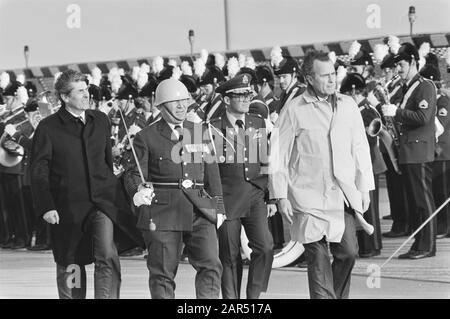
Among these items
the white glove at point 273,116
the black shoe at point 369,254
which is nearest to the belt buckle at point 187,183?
the white glove at point 273,116

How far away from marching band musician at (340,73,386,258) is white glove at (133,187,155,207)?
4446 mm

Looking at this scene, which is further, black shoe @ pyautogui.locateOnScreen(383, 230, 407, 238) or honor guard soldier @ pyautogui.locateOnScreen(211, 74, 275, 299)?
black shoe @ pyautogui.locateOnScreen(383, 230, 407, 238)

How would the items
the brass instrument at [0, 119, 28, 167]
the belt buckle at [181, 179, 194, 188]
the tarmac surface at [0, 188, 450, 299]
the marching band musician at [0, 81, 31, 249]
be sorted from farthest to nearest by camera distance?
the marching band musician at [0, 81, 31, 249] < the brass instrument at [0, 119, 28, 167] < the tarmac surface at [0, 188, 450, 299] < the belt buckle at [181, 179, 194, 188]

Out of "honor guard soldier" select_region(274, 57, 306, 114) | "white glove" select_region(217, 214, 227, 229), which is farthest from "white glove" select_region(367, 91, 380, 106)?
"white glove" select_region(217, 214, 227, 229)

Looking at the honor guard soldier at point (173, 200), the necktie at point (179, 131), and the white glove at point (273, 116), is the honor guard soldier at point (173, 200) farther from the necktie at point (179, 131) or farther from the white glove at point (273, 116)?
the white glove at point (273, 116)

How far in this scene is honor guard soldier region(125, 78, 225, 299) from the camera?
39.2 feet

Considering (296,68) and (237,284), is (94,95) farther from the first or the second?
(237,284)

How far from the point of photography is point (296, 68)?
53.2 ft

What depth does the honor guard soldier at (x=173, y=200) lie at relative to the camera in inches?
471

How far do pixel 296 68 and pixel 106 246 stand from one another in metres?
4.44

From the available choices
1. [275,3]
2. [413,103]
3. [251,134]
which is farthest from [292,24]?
[251,134]

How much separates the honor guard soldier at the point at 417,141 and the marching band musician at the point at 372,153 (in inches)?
9.5

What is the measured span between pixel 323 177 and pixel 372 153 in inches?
184

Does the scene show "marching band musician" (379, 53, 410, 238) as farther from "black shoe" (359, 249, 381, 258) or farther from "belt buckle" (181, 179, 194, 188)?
"belt buckle" (181, 179, 194, 188)
